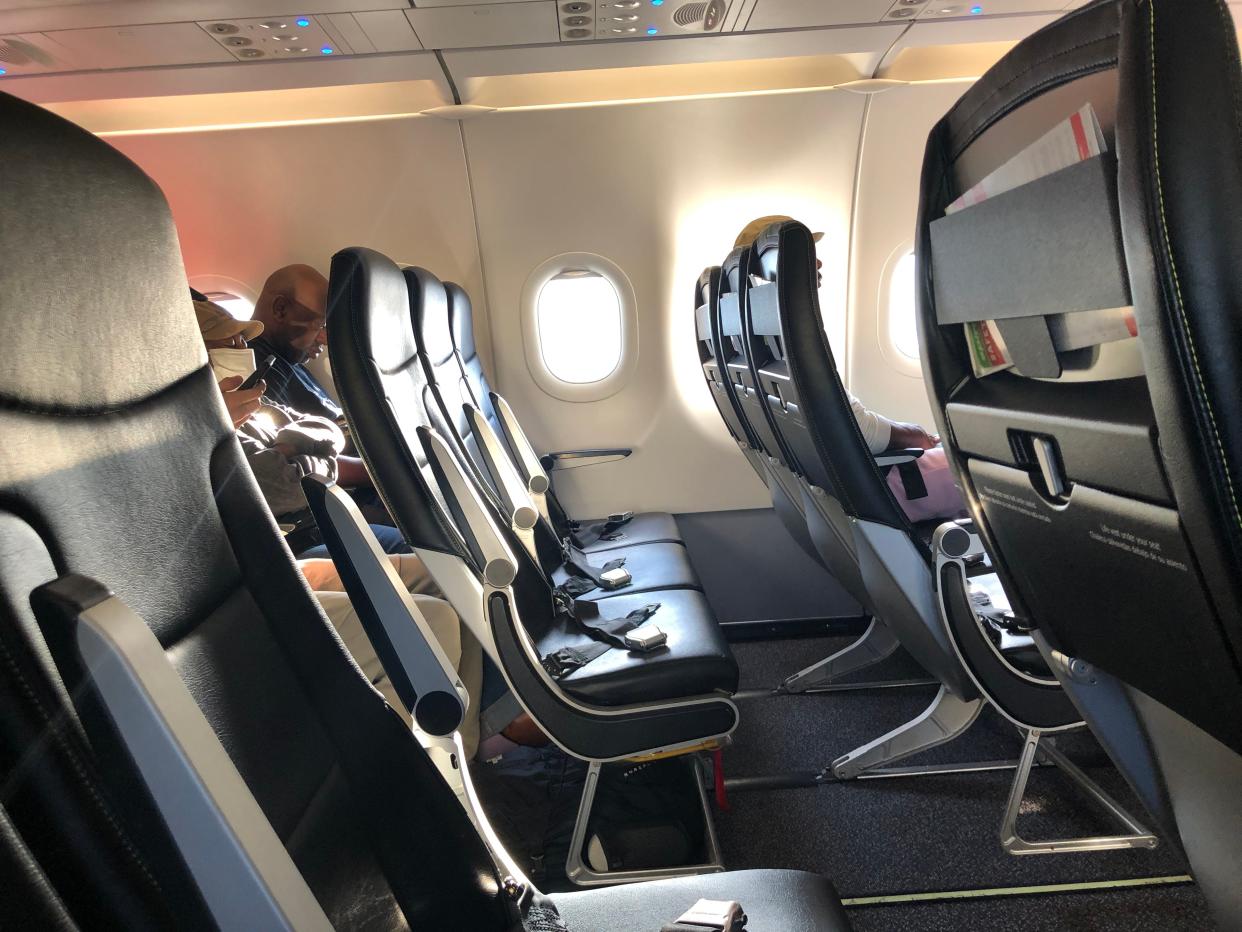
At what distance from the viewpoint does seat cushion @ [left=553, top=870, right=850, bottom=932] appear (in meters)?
1.07

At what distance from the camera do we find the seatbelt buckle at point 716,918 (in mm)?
936

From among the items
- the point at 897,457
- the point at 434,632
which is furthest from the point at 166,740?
the point at 897,457

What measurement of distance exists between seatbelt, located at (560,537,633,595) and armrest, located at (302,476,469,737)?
167 cm

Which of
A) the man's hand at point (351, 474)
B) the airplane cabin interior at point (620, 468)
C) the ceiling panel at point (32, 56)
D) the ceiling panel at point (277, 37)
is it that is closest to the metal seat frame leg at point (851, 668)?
the airplane cabin interior at point (620, 468)

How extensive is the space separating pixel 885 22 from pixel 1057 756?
8.63ft

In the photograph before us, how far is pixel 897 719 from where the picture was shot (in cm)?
310

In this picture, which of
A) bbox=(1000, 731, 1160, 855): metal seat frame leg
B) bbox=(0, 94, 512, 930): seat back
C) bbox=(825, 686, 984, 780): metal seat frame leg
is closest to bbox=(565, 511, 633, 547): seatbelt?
bbox=(825, 686, 984, 780): metal seat frame leg

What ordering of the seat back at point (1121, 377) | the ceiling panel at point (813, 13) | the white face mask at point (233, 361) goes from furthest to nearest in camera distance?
1. the ceiling panel at point (813, 13)
2. the white face mask at point (233, 361)
3. the seat back at point (1121, 377)

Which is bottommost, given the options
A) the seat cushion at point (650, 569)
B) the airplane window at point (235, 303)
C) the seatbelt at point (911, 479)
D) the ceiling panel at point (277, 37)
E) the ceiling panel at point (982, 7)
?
the seat cushion at point (650, 569)

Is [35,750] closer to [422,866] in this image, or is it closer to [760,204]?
[422,866]

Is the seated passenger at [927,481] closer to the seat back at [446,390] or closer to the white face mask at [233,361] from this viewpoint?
the seat back at [446,390]

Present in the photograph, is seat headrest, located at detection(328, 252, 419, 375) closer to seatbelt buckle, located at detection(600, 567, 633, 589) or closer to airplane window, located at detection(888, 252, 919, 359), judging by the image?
seatbelt buckle, located at detection(600, 567, 633, 589)

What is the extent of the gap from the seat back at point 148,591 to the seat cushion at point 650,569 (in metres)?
1.80

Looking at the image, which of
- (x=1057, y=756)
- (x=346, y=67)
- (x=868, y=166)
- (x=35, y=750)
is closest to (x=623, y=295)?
(x=868, y=166)
